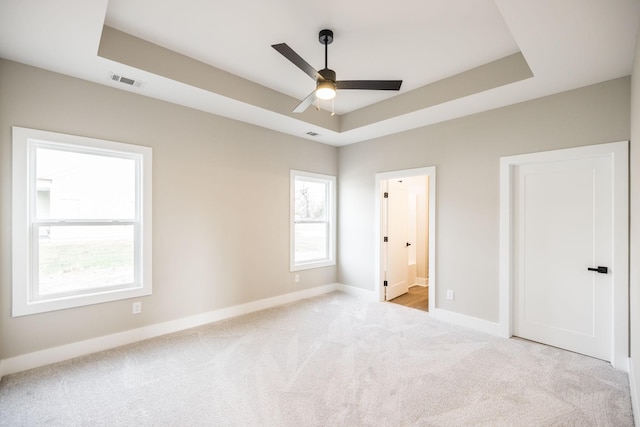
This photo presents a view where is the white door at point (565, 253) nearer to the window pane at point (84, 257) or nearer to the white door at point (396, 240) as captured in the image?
the white door at point (396, 240)

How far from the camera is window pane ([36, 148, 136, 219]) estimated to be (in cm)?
287

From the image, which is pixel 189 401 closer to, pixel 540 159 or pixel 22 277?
pixel 22 277

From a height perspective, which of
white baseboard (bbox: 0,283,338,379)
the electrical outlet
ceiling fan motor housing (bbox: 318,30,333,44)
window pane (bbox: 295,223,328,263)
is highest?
ceiling fan motor housing (bbox: 318,30,333,44)

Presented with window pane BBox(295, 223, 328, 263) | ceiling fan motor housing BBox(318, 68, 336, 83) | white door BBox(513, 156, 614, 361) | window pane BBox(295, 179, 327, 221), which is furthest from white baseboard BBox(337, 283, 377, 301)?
ceiling fan motor housing BBox(318, 68, 336, 83)

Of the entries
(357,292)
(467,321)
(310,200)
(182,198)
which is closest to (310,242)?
(310,200)

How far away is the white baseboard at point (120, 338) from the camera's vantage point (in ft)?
8.74

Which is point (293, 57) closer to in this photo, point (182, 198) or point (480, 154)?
point (182, 198)

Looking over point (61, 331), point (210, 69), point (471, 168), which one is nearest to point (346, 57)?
point (210, 69)

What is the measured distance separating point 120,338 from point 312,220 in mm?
3193

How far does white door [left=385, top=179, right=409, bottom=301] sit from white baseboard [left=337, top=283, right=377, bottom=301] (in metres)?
0.26

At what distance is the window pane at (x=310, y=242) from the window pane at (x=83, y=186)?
253 cm

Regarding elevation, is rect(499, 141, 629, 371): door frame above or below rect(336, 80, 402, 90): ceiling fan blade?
below

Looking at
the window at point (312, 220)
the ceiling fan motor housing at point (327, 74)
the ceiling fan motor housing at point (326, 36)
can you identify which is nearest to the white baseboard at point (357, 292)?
the window at point (312, 220)

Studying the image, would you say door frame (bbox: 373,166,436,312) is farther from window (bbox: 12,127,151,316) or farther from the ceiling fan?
window (bbox: 12,127,151,316)
